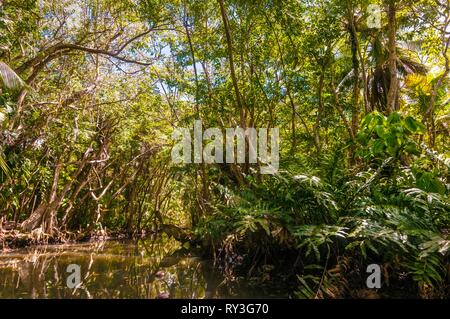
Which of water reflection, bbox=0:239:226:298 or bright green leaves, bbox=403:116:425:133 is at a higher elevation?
bright green leaves, bbox=403:116:425:133

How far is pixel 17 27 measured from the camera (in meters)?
7.84

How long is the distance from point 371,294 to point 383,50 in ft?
27.1

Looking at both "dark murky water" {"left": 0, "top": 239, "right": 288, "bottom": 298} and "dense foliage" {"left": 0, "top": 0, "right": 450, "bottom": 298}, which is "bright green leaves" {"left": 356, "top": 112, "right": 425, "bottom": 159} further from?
"dark murky water" {"left": 0, "top": 239, "right": 288, "bottom": 298}

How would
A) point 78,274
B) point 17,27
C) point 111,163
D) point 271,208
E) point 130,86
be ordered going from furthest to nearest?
point 111,163 < point 130,86 < point 17,27 < point 78,274 < point 271,208

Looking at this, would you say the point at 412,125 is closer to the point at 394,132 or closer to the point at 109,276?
the point at 394,132

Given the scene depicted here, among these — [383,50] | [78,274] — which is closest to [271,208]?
[78,274]

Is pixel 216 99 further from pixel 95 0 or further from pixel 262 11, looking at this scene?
pixel 95 0

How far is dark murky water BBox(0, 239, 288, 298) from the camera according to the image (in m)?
4.98

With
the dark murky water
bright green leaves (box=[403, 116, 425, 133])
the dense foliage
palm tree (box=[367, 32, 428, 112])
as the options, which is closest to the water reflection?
the dark murky water

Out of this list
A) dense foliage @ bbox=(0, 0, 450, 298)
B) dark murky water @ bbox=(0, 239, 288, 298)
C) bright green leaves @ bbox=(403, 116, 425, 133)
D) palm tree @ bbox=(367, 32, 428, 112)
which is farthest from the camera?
palm tree @ bbox=(367, 32, 428, 112)

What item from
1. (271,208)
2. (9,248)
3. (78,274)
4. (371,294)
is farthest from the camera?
(9,248)

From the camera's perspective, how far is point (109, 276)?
6324mm

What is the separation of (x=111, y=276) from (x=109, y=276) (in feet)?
0.11

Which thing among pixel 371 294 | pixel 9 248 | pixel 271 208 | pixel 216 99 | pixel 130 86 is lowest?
pixel 9 248
